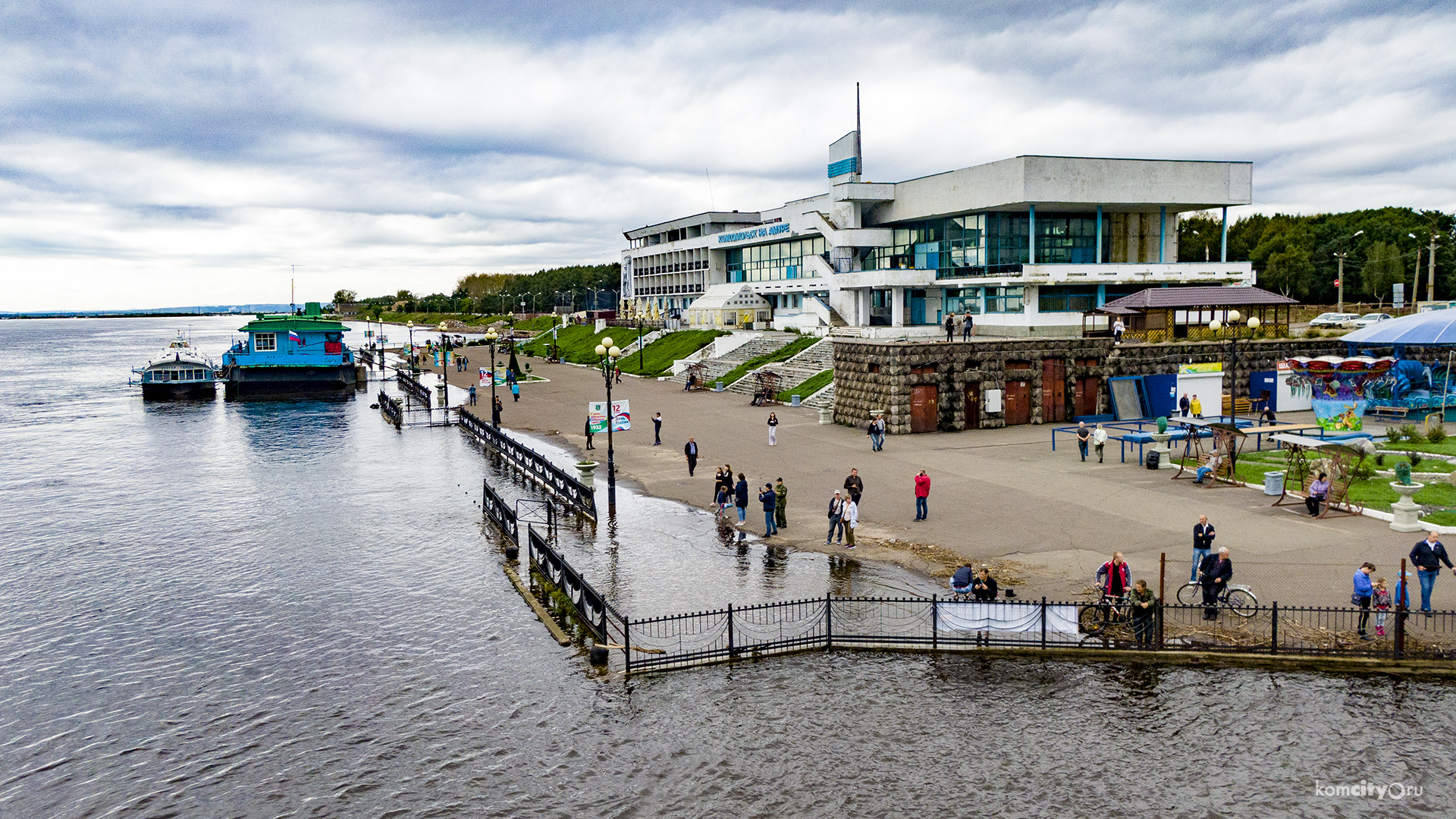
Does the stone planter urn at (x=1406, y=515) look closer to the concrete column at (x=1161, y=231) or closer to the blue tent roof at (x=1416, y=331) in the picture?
the blue tent roof at (x=1416, y=331)

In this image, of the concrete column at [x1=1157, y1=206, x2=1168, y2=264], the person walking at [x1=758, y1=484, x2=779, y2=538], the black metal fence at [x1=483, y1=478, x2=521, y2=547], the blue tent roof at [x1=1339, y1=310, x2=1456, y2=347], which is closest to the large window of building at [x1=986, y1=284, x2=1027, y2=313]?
the concrete column at [x1=1157, y1=206, x2=1168, y2=264]

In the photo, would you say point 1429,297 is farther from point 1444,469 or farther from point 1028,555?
point 1028,555

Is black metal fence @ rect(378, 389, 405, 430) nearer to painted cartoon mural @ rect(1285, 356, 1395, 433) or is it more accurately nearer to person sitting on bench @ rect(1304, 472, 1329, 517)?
person sitting on bench @ rect(1304, 472, 1329, 517)

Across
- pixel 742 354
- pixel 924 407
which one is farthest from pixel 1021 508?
pixel 742 354

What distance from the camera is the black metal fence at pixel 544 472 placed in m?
26.8

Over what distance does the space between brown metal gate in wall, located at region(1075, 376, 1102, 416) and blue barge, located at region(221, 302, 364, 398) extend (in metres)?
57.4

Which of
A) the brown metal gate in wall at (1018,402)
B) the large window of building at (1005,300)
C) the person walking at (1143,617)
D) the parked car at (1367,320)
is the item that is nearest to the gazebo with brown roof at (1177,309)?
the brown metal gate in wall at (1018,402)

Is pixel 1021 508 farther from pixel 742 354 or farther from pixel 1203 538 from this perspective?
pixel 742 354

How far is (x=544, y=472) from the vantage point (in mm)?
32156

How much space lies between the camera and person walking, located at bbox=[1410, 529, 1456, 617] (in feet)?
51.6

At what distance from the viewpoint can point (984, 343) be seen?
39.9 m

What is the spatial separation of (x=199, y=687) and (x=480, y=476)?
19.5m

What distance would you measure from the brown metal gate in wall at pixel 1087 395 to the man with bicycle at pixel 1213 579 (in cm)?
2665

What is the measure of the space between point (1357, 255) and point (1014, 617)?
99.7 metres
